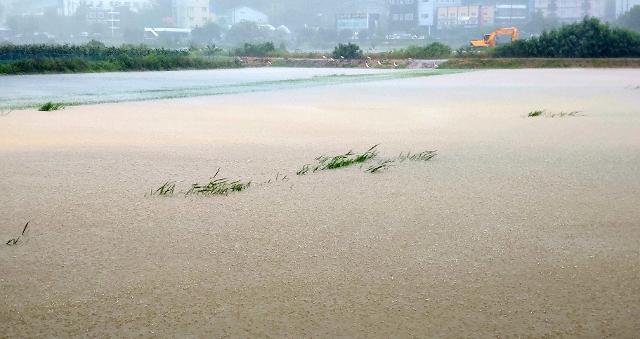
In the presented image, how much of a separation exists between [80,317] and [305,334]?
366 mm

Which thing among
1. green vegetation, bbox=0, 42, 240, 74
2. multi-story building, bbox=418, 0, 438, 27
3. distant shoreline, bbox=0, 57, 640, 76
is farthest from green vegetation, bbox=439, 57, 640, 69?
multi-story building, bbox=418, 0, 438, 27

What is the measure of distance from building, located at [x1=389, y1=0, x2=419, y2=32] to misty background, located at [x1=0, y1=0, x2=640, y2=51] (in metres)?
0.08

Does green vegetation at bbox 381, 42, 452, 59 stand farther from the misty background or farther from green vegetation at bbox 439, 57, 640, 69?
the misty background

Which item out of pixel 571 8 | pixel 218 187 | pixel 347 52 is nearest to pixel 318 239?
pixel 218 187

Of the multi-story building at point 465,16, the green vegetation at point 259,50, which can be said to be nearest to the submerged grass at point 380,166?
the green vegetation at point 259,50

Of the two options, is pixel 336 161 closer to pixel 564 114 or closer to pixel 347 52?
pixel 564 114

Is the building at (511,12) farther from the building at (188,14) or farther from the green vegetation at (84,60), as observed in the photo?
the green vegetation at (84,60)

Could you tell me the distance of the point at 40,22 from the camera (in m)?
49.8

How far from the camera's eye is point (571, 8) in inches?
2370

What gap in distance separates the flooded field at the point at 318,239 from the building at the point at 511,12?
193 ft

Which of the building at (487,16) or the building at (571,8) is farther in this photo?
the building at (571,8)

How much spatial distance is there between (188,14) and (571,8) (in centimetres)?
3139

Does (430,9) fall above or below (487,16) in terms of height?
above

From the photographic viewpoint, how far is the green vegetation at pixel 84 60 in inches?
526
